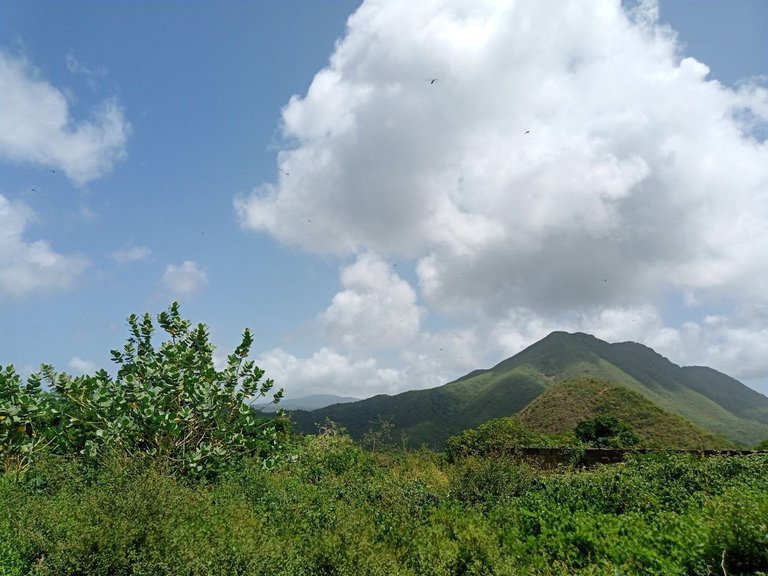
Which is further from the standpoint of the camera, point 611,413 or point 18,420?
point 611,413

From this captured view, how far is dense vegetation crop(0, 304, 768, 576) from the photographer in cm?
532

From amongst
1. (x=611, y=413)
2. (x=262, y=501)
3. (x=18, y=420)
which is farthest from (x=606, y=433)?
(x=18, y=420)

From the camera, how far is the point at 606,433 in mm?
36188

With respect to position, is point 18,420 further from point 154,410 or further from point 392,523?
point 392,523

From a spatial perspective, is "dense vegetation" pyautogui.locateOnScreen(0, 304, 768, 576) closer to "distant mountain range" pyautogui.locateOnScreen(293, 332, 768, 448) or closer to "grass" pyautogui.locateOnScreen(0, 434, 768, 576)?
"grass" pyautogui.locateOnScreen(0, 434, 768, 576)

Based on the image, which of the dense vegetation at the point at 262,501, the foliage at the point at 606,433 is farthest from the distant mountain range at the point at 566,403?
the dense vegetation at the point at 262,501

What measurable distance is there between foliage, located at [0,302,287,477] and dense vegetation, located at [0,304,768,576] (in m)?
0.04

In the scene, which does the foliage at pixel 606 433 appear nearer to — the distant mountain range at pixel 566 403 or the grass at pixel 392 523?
the distant mountain range at pixel 566 403

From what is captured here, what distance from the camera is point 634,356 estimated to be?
607 feet

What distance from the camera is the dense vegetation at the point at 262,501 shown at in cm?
532

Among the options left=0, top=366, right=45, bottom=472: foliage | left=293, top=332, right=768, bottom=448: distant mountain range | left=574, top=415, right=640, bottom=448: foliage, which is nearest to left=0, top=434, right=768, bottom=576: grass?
left=0, top=366, right=45, bottom=472: foliage

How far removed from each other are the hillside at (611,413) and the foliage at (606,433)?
2.13 meters

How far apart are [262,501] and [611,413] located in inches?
2092

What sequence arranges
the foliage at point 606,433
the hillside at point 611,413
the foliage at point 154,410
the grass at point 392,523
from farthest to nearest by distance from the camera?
the hillside at point 611,413, the foliage at point 606,433, the foliage at point 154,410, the grass at point 392,523
